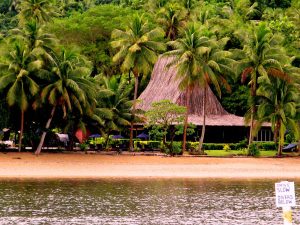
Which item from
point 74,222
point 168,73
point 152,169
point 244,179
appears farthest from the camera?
point 168,73

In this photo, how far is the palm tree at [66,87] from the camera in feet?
193

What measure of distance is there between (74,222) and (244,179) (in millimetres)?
22566

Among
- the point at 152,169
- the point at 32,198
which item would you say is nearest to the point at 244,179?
the point at 152,169

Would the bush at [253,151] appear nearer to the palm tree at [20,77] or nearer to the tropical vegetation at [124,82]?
the tropical vegetation at [124,82]

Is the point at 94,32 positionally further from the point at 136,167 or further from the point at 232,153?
the point at 136,167

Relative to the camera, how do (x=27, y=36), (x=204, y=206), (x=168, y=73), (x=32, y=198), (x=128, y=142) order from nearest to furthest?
(x=204, y=206) < (x=32, y=198) < (x=27, y=36) < (x=128, y=142) < (x=168, y=73)

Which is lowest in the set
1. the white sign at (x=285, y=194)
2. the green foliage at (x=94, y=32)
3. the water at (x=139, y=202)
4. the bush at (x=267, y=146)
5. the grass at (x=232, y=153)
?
the water at (x=139, y=202)

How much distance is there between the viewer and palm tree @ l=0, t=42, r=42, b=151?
2287 inches

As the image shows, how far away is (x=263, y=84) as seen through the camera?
66.3 m

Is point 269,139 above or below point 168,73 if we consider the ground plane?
below

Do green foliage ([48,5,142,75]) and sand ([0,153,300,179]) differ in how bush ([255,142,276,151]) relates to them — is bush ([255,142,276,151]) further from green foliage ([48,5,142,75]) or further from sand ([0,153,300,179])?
green foliage ([48,5,142,75])

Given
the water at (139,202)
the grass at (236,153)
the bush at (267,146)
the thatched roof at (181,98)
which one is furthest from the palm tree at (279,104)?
the water at (139,202)

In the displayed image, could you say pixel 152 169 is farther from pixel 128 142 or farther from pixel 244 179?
pixel 128 142

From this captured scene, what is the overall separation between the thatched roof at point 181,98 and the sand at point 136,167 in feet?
44.3
